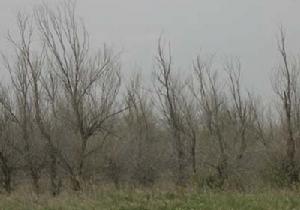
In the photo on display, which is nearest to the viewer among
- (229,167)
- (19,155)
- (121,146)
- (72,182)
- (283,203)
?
(283,203)

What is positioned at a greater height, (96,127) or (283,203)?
(96,127)

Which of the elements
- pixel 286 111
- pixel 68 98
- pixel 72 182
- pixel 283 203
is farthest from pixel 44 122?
pixel 283 203

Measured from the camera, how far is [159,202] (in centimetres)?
1067

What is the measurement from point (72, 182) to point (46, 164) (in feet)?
14.7

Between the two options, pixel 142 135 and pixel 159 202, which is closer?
pixel 159 202

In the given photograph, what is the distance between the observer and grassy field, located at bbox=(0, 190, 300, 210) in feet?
33.5

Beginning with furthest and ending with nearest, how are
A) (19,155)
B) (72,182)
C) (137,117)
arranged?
(137,117) < (19,155) < (72,182)

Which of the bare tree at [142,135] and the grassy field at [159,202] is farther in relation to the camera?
the bare tree at [142,135]

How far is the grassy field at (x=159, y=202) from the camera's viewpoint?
33.5 feet

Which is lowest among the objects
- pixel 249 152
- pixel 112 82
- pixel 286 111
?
pixel 249 152

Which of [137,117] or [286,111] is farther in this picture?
[137,117]

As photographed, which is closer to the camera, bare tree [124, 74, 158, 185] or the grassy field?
the grassy field

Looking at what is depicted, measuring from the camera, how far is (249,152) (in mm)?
21344

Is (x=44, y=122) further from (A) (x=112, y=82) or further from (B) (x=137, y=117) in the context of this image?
(B) (x=137, y=117)
